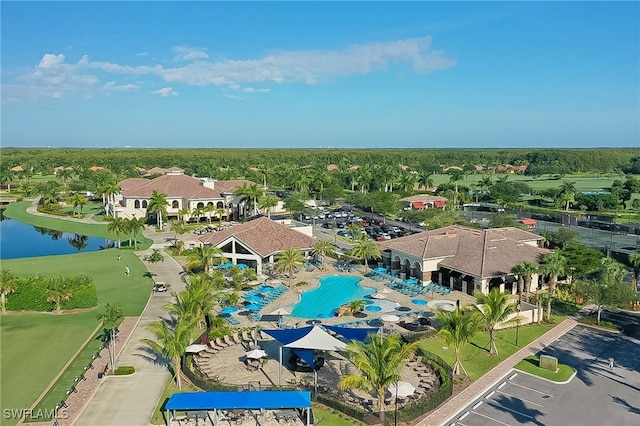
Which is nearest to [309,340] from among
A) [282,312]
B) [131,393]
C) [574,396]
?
[282,312]

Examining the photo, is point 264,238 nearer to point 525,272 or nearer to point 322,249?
point 322,249

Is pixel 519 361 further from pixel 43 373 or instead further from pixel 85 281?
pixel 85 281

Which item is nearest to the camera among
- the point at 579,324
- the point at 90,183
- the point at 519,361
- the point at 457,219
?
the point at 519,361

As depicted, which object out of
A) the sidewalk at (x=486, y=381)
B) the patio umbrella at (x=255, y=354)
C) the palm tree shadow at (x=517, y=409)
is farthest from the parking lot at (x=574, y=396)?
the patio umbrella at (x=255, y=354)

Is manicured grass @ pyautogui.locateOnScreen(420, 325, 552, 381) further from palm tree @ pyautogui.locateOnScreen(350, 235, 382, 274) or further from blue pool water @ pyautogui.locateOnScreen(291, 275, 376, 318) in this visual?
palm tree @ pyautogui.locateOnScreen(350, 235, 382, 274)

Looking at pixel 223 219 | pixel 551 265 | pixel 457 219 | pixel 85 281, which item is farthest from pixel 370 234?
pixel 85 281

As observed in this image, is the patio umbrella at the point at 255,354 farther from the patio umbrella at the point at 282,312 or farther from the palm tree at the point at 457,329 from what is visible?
the palm tree at the point at 457,329
